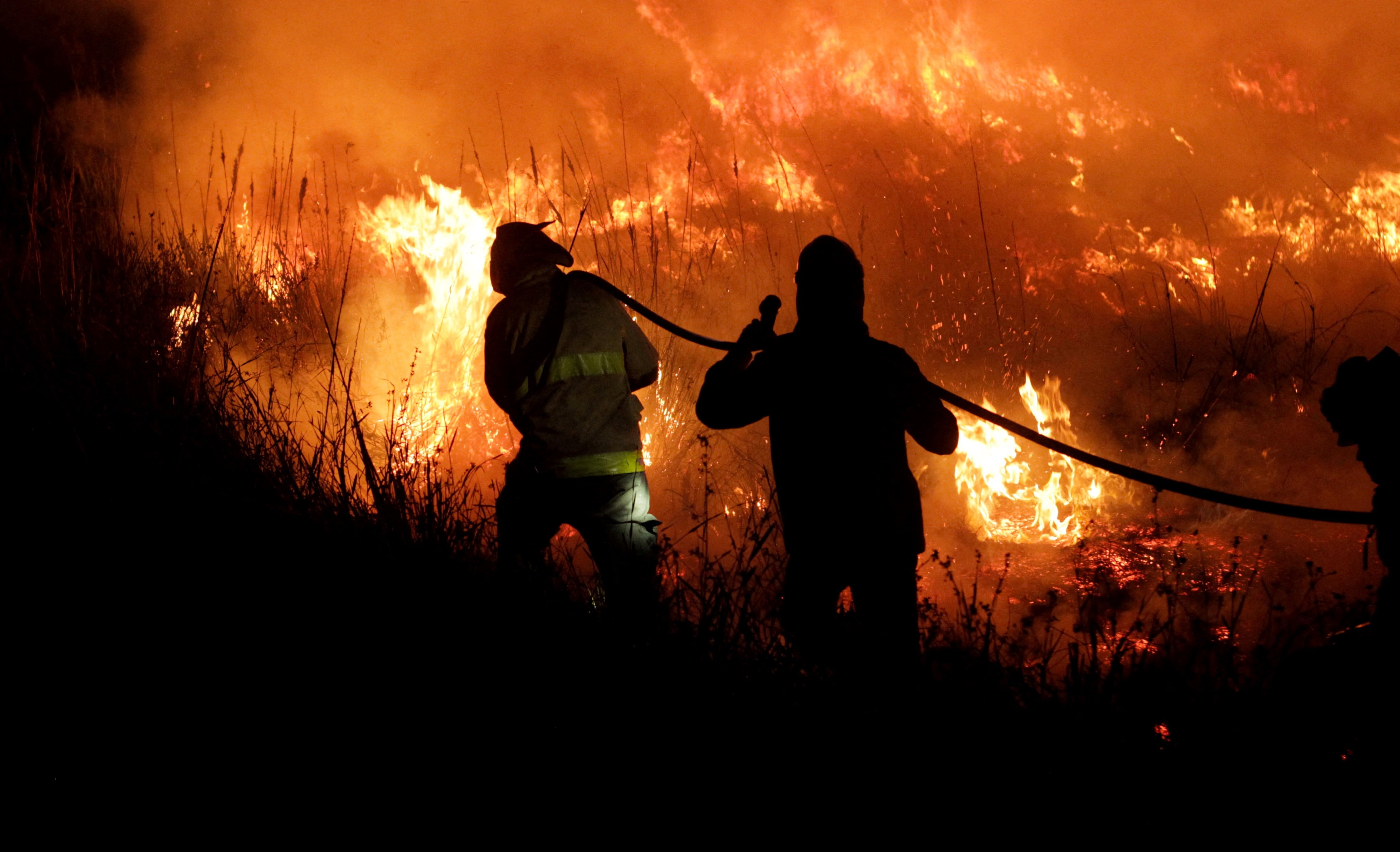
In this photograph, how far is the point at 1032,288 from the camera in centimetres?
741

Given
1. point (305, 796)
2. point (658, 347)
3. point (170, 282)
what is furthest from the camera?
point (658, 347)

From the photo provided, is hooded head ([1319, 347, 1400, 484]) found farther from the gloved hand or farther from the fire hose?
the gloved hand

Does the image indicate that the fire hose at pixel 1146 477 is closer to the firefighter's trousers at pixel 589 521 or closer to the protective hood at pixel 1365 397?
the protective hood at pixel 1365 397

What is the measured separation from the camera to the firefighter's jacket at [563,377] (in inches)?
119

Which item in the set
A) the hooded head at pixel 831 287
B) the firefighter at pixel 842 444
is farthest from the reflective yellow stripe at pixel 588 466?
the hooded head at pixel 831 287

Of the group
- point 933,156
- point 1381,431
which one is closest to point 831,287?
point 1381,431

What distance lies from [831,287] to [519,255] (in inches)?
51.7

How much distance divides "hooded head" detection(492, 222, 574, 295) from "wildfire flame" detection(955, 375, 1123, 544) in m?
3.01

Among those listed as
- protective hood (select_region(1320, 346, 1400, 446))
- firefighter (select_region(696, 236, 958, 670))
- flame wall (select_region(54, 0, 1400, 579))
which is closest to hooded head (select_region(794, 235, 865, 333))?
firefighter (select_region(696, 236, 958, 670))

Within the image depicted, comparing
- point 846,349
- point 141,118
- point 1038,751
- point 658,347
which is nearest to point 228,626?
point 846,349

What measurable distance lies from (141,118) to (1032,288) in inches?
285

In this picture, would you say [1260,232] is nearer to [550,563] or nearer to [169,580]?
[550,563]

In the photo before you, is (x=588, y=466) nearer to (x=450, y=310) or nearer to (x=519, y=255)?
(x=519, y=255)

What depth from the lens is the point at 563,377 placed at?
3.04m
